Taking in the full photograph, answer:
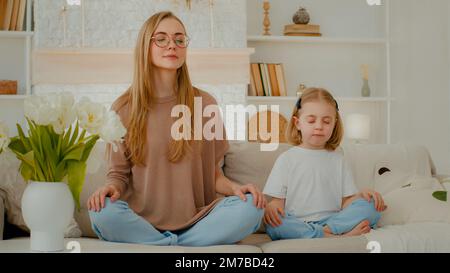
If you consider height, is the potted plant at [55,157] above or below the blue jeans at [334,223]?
above

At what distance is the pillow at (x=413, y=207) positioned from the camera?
1798 millimetres

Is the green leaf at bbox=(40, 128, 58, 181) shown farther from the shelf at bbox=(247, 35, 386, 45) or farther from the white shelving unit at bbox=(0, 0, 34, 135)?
the shelf at bbox=(247, 35, 386, 45)

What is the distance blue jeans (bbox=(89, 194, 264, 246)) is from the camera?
1.50 meters

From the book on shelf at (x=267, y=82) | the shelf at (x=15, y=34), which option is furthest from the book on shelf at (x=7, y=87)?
the book on shelf at (x=267, y=82)

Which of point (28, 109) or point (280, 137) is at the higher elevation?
point (28, 109)

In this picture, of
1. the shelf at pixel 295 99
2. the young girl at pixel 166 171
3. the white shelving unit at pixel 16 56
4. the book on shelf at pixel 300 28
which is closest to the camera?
the young girl at pixel 166 171

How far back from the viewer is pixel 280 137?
420cm

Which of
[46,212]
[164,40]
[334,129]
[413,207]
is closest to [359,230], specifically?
[413,207]

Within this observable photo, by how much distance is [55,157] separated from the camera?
4.09 ft

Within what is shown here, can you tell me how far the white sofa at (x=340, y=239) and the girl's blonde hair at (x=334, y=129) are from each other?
69 mm

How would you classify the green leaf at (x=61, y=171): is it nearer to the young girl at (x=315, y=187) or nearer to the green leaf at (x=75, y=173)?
the green leaf at (x=75, y=173)
